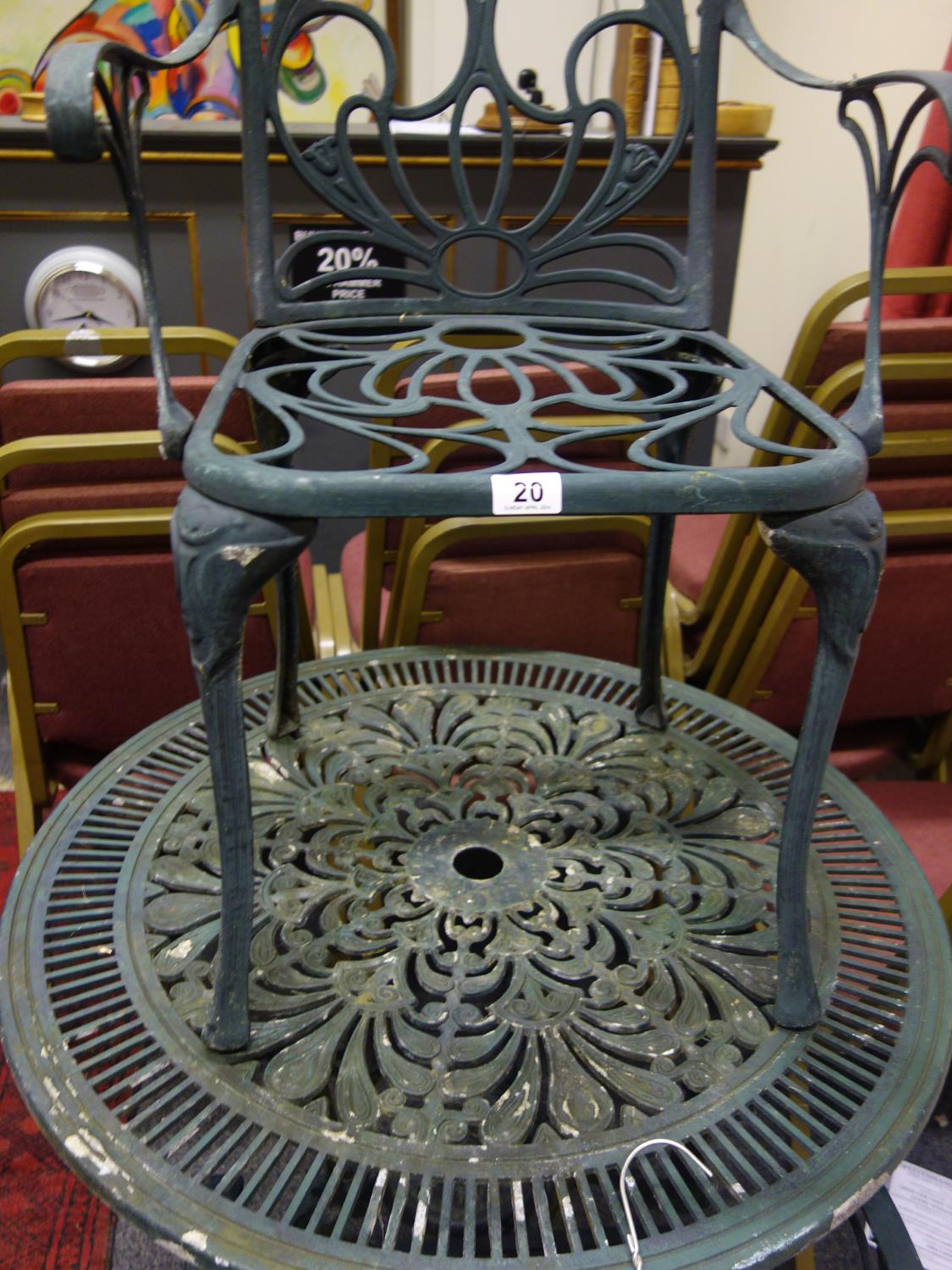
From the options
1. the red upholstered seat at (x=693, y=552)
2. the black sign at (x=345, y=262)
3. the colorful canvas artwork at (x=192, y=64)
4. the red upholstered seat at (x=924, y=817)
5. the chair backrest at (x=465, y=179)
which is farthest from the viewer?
the colorful canvas artwork at (x=192, y=64)

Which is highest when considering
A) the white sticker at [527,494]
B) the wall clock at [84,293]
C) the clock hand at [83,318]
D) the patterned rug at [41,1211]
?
the white sticker at [527,494]

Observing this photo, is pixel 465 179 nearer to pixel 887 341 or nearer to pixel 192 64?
pixel 887 341

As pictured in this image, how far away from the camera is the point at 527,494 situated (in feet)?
1.79

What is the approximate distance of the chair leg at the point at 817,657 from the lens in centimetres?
59

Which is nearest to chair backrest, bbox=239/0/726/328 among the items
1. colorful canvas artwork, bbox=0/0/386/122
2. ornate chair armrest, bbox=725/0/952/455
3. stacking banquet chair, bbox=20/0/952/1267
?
stacking banquet chair, bbox=20/0/952/1267

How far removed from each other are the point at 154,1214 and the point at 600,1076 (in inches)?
11.7

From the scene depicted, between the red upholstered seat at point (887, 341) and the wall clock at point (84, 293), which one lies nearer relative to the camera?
the red upholstered seat at point (887, 341)

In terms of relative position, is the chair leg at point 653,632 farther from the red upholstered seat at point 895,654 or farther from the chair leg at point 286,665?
the chair leg at point 286,665

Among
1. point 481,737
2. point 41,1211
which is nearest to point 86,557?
point 481,737

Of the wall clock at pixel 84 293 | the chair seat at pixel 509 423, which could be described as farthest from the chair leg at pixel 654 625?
the wall clock at pixel 84 293

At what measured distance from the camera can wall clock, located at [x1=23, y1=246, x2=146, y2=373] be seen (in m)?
1.79

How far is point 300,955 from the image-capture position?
2.51 feet

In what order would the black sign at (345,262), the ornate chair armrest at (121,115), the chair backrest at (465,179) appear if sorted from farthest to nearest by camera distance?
the black sign at (345,262) < the chair backrest at (465,179) < the ornate chair armrest at (121,115)

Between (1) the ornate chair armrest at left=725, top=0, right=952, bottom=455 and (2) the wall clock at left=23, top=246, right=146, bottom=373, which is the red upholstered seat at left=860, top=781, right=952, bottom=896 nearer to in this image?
(1) the ornate chair armrest at left=725, top=0, right=952, bottom=455
